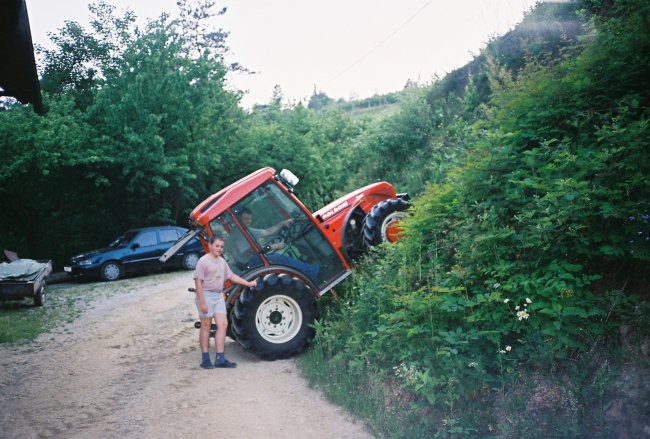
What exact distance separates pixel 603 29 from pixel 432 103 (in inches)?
372

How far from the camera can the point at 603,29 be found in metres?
6.66

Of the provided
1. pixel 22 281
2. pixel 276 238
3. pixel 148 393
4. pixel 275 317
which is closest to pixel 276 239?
pixel 276 238

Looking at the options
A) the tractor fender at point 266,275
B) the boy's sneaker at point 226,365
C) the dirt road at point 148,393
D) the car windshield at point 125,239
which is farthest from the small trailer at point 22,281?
the boy's sneaker at point 226,365

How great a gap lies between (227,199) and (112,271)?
11.9 metres

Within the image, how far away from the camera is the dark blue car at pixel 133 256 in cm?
1780

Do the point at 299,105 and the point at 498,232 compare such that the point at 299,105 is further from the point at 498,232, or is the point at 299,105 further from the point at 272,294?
the point at 498,232

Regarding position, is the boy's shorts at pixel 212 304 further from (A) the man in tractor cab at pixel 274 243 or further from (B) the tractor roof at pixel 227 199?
(B) the tractor roof at pixel 227 199

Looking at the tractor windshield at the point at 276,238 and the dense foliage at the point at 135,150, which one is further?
the dense foliage at the point at 135,150

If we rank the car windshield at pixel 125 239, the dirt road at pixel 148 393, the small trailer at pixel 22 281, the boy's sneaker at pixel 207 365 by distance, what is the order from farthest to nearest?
the car windshield at pixel 125 239 → the small trailer at pixel 22 281 → the boy's sneaker at pixel 207 365 → the dirt road at pixel 148 393

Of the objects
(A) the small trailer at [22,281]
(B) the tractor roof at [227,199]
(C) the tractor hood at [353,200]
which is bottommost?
(C) the tractor hood at [353,200]

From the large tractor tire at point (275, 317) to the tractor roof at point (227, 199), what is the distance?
1198 mm

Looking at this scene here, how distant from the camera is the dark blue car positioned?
17.8m

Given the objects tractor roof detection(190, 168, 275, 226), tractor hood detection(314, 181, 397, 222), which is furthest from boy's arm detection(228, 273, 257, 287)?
tractor hood detection(314, 181, 397, 222)

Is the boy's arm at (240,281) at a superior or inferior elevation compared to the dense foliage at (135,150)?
inferior
